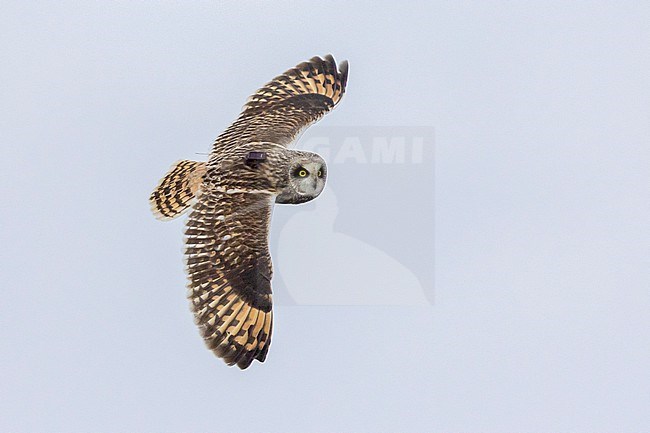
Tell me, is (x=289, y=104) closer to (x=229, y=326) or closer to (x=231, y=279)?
(x=231, y=279)

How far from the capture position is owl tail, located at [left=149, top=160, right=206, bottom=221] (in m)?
15.1

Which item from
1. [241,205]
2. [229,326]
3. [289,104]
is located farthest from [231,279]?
[289,104]

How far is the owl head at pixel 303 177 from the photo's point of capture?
1435 cm

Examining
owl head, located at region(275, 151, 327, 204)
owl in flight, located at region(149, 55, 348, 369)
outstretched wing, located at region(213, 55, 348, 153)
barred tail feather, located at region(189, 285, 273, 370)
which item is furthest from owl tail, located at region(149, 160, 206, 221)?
barred tail feather, located at region(189, 285, 273, 370)

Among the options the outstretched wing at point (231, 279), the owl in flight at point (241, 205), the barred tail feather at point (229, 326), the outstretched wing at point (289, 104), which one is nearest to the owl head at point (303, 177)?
the owl in flight at point (241, 205)

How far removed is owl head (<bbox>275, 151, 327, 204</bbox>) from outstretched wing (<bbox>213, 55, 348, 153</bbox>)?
89 centimetres

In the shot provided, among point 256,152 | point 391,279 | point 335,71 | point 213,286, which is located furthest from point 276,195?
point 391,279

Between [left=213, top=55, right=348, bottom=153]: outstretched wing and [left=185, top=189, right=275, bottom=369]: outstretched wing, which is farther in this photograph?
[left=213, top=55, right=348, bottom=153]: outstretched wing

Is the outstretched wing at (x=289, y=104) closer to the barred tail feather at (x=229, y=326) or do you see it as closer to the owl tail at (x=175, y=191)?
the owl tail at (x=175, y=191)

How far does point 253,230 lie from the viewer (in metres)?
13.7

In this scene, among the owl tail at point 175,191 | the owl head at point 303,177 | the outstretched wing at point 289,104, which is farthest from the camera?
the outstretched wing at point 289,104

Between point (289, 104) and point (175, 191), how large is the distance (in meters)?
2.12

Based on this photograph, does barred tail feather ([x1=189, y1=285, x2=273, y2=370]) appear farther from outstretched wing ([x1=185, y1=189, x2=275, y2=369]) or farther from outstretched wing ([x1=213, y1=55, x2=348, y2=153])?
outstretched wing ([x1=213, y1=55, x2=348, y2=153])

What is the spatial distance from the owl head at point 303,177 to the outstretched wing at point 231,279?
2.08 feet
